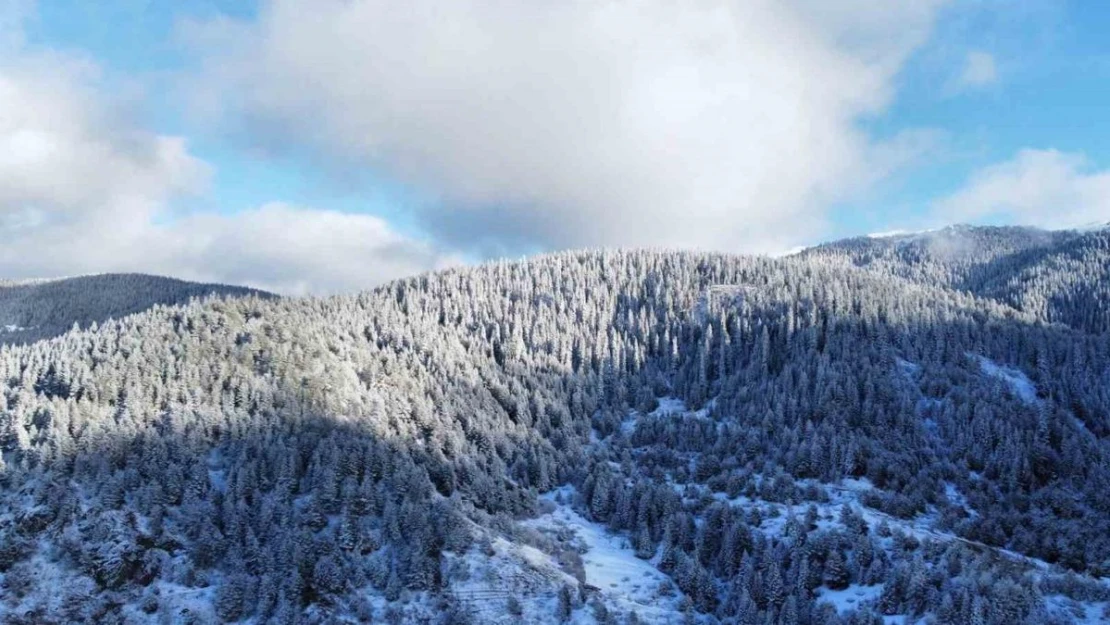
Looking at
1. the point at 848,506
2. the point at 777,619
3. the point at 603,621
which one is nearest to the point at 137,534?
the point at 603,621

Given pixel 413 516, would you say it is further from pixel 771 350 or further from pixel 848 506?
pixel 771 350

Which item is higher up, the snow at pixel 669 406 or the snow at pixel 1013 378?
the snow at pixel 1013 378

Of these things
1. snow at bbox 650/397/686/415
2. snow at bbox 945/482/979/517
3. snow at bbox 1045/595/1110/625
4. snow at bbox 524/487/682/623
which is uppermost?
snow at bbox 650/397/686/415

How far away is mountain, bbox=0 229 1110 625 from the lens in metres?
89.2

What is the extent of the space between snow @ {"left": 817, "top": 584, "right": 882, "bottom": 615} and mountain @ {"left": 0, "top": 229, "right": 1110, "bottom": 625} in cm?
36

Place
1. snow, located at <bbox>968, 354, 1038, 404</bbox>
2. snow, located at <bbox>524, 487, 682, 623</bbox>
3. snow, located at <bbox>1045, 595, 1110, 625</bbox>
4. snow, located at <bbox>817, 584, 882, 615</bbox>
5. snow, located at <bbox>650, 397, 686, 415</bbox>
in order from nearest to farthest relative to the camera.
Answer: snow, located at <bbox>1045, 595, 1110, 625</bbox> → snow, located at <bbox>817, 584, 882, 615</bbox> → snow, located at <bbox>524, 487, 682, 623</bbox> → snow, located at <bbox>968, 354, 1038, 404</bbox> → snow, located at <bbox>650, 397, 686, 415</bbox>

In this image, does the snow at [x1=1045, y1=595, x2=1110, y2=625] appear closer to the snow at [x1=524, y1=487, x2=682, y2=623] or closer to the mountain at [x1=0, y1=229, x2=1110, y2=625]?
the mountain at [x1=0, y1=229, x2=1110, y2=625]

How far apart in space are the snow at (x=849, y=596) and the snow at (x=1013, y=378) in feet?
315

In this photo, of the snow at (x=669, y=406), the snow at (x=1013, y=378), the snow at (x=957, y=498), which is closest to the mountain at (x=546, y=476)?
the snow at (x=957, y=498)

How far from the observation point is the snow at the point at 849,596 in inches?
3585

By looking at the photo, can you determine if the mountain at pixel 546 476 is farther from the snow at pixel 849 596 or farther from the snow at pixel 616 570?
the snow at pixel 616 570

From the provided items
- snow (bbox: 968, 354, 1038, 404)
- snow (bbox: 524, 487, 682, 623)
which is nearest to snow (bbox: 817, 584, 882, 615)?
snow (bbox: 524, 487, 682, 623)

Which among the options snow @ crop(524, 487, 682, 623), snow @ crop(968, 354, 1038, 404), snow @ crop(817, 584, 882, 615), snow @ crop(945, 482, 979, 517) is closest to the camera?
snow @ crop(817, 584, 882, 615)

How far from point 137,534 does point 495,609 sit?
1909 inches
